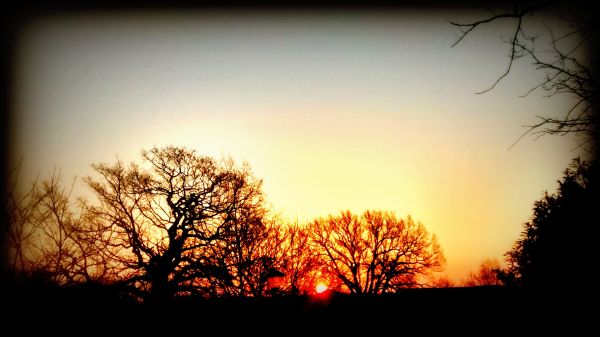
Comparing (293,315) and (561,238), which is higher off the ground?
(561,238)

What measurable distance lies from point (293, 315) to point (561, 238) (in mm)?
8074

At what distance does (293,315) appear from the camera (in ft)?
34.8

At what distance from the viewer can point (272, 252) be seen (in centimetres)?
2459

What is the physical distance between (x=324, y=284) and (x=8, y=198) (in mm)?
28896

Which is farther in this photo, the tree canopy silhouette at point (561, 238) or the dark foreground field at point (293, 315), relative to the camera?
the tree canopy silhouette at point (561, 238)

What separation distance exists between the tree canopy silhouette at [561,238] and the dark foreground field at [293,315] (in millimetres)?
747

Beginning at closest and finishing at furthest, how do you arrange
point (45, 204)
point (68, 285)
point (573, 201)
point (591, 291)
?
point (45, 204), point (68, 285), point (591, 291), point (573, 201)

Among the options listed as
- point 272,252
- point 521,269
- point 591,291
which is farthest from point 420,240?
point 591,291

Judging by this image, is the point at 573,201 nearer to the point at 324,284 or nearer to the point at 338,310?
the point at 338,310

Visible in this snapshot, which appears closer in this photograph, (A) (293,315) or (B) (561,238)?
A: (B) (561,238)

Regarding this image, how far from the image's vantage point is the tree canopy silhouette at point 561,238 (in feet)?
26.9

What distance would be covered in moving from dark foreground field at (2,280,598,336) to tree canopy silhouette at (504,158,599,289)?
0.75 meters

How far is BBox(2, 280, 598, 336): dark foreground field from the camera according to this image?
4.82 m

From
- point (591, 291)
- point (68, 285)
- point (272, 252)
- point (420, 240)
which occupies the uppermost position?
point (420, 240)
